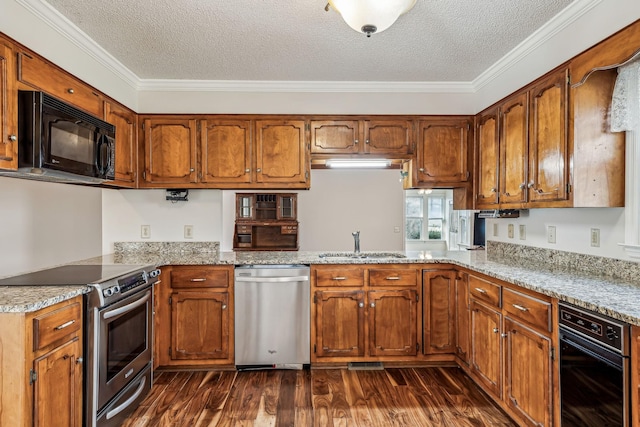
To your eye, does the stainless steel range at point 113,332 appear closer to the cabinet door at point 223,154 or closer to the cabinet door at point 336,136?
the cabinet door at point 223,154

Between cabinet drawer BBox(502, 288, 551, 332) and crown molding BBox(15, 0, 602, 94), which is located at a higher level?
crown molding BBox(15, 0, 602, 94)

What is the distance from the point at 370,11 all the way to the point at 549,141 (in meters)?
1.41

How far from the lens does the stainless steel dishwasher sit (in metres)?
2.89

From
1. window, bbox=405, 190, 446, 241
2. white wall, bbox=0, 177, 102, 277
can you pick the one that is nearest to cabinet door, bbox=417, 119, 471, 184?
white wall, bbox=0, 177, 102, 277

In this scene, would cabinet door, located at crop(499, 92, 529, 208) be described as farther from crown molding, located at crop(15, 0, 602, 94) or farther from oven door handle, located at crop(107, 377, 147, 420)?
oven door handle, located at crop(107, 377, 147, 420)

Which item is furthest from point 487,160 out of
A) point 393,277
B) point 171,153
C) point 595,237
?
point 171,153

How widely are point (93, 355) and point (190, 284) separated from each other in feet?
3.29

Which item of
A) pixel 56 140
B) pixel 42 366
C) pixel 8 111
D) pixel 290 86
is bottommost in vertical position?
pixel 42 366

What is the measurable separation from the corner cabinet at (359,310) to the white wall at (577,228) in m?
0.92

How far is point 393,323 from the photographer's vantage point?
9.65ft

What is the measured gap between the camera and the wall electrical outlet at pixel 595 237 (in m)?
2.12

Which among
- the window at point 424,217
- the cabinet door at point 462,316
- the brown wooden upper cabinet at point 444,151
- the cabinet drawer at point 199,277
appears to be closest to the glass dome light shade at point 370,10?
the brown wooden upper cabinet at point 444,151

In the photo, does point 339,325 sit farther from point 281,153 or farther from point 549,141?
point 549,141

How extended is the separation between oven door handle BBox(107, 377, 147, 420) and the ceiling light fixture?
2431 millimetres
